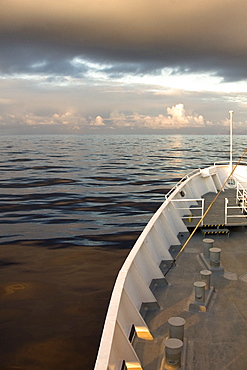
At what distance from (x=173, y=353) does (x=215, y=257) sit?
4.36m

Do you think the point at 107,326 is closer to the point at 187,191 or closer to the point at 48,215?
the point at 187,191

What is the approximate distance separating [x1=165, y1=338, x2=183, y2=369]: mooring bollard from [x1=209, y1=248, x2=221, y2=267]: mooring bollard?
13.5 ft

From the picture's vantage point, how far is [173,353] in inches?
211

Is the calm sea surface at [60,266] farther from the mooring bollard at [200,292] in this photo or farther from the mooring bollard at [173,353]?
the mooring bollard at [173,353]

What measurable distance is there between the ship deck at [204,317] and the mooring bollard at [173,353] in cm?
16

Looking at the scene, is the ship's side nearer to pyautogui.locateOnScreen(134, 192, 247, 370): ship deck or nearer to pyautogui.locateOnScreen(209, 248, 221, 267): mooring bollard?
pyautogui.locateOnScreen(134, 192, 247, 370): ship deck

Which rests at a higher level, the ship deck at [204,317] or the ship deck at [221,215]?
the ship deck at [221,215]

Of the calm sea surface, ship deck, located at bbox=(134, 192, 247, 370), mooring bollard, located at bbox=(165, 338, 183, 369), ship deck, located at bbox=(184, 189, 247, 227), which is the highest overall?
ship deck, located at bbox=(184, 189, 247, 227)

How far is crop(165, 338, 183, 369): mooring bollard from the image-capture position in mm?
5355

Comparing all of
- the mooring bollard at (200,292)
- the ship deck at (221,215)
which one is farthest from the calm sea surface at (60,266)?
the ship deck at (221,215)

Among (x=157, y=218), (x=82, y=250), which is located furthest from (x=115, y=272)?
(x=157, y=218)

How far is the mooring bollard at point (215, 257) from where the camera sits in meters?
9.23

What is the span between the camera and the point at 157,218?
1090 centimetres

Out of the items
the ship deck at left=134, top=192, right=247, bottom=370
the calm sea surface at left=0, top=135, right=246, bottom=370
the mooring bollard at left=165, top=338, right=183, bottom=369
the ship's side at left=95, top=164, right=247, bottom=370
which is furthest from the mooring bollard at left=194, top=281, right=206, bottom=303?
the calm sea surface at left=0, top=135, right=246, bottom=370
